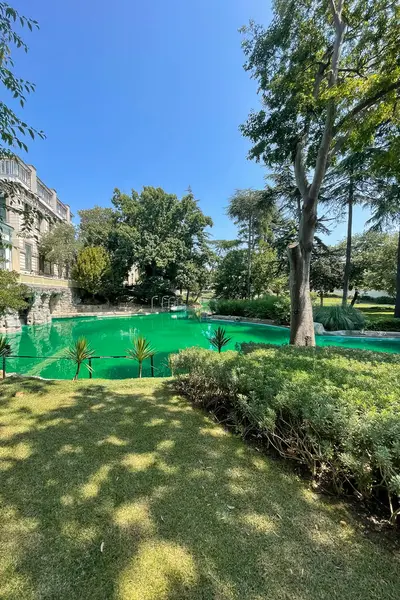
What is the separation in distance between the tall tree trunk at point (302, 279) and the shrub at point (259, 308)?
28.0ft

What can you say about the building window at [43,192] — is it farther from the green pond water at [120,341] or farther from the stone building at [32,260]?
the green pond water at [120,341]

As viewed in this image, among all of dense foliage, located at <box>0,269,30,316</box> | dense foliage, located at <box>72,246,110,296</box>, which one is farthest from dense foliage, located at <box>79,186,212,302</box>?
dense foliage, located at <box>0,269,30,316</box>

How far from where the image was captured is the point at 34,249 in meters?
20.8

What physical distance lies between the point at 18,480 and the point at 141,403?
1.83 metres

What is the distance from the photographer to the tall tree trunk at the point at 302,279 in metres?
6.77

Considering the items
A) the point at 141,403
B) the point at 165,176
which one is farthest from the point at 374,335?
the point at 165,176

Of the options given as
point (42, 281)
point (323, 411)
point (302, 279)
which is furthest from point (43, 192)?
point (323, 411)

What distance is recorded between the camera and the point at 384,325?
13828 millimetres

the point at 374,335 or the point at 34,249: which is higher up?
the point at 34,249

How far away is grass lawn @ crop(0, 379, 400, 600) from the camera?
1353 millimetres

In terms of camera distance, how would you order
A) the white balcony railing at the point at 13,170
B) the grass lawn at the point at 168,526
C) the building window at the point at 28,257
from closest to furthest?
1. the grass lawn at the point at 168,526
2. the white balcony railing at the point at 13,170
3. the building window at the point at 28,257

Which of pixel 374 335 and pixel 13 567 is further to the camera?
pixel 374 335

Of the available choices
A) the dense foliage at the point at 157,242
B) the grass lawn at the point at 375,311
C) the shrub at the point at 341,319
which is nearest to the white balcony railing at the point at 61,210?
the dense foliage at the point at 157,242

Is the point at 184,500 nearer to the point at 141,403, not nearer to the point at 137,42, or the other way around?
the point at 141,403
